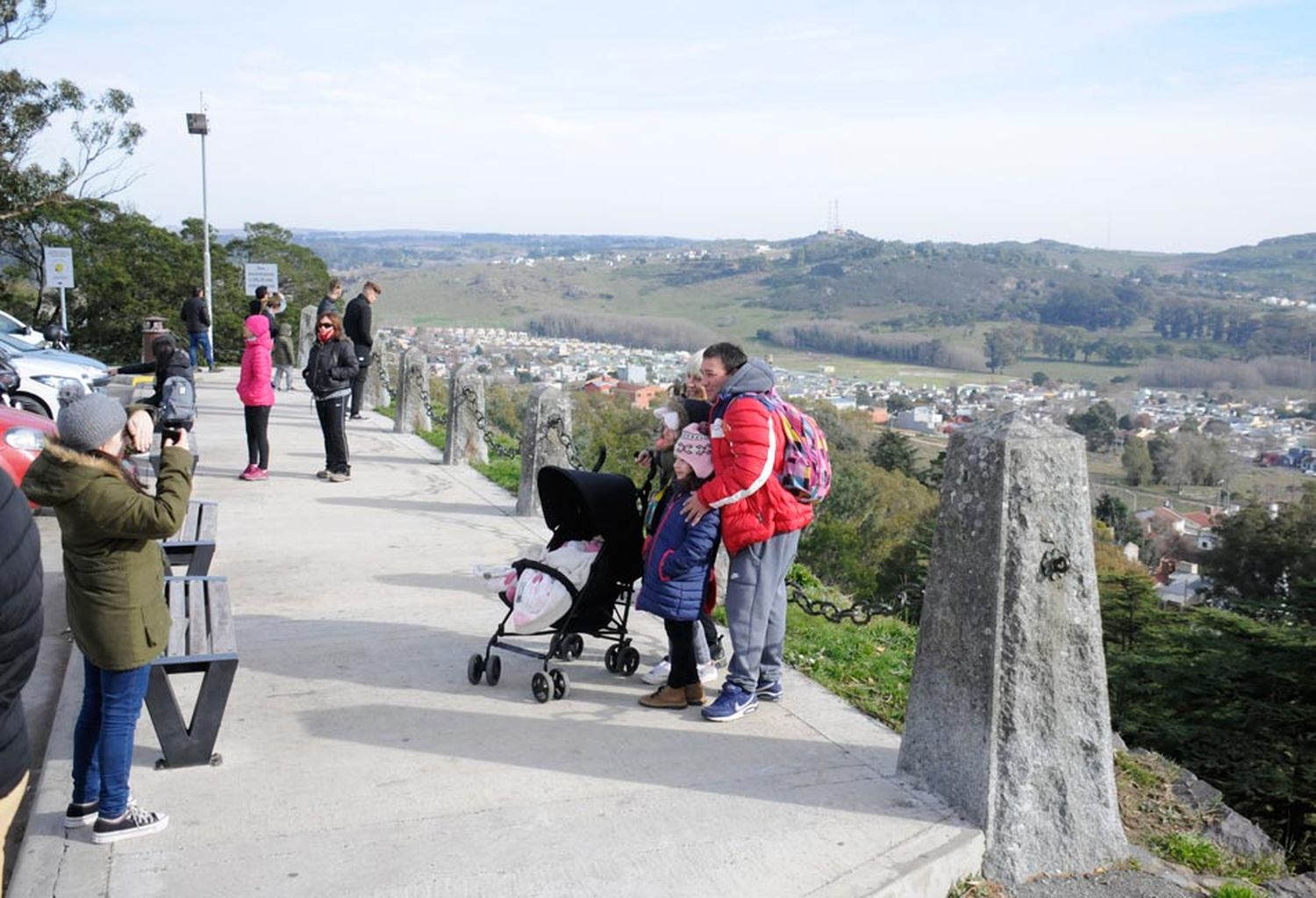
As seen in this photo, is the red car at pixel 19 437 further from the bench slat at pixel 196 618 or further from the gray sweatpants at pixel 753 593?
the gray sweatpants at pixel 753 593

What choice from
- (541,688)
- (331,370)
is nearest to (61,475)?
(541,688)

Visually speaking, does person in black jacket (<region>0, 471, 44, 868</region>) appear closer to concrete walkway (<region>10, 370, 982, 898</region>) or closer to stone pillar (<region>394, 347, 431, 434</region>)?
concrete walkway (<region>10, 370, 982, 898</region>)

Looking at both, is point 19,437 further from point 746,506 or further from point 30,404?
point 746,506

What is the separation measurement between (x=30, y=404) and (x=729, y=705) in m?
10.7

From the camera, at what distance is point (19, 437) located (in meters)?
9.54

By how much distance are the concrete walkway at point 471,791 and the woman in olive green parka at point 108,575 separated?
234 millimetres

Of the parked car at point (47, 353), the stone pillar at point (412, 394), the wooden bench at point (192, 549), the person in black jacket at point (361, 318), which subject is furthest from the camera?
the stone pillar at point (412, 394)

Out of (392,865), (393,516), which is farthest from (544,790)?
(393,516)

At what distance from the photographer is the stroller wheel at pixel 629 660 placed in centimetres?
632

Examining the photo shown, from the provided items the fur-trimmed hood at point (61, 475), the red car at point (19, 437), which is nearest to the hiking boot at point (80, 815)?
the fur-trimmed hood at point (61, 475)

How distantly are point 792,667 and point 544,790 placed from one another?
7.25ft

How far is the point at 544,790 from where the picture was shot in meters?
4.87

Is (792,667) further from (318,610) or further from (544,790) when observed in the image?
(318,610)

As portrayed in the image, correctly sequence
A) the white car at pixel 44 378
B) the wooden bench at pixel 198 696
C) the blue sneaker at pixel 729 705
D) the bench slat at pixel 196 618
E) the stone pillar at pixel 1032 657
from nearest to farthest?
1. the stone pillar at pixel 1032 657
2. the wooden bench at pixel 198 696
3. the bench slat at pixel 196 618
4. the blue sneaker at pixel 729 705
5. the white car at pixel 44 378
